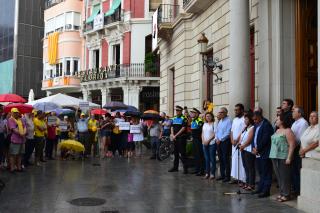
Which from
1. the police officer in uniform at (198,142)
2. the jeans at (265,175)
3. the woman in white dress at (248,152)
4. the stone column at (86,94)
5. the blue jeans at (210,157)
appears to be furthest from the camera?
the stone column at (86,94)

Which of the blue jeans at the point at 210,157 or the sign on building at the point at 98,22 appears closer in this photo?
the blue jeans at the point at 210,157

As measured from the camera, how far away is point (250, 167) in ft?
31.2

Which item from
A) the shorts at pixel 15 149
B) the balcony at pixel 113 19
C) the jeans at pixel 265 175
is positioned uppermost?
the balcony at pixel 113 19

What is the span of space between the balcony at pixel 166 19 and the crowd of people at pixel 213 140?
18.2 ft

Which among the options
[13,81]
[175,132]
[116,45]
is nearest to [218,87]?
[175,132]

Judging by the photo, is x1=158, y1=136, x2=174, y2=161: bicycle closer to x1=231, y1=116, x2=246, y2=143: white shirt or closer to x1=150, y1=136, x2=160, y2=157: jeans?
x1=150, y1=136, x2=160, y2=157: jeans

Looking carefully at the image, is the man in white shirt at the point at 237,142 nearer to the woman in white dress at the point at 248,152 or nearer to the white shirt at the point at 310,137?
the woman in white dress at the point at 248,152

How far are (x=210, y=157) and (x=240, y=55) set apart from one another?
3.03m

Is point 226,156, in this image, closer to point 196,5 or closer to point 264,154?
point 264,154

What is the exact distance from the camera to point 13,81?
2009 inches

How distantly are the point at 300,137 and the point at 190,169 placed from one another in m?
5.16

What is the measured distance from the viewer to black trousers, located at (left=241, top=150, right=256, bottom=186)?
31.1 ft

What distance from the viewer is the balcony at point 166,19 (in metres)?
21.7

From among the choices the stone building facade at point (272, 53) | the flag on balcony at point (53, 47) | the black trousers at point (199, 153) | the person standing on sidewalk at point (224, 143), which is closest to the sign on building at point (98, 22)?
the flag on balcony at point (53, 47)
